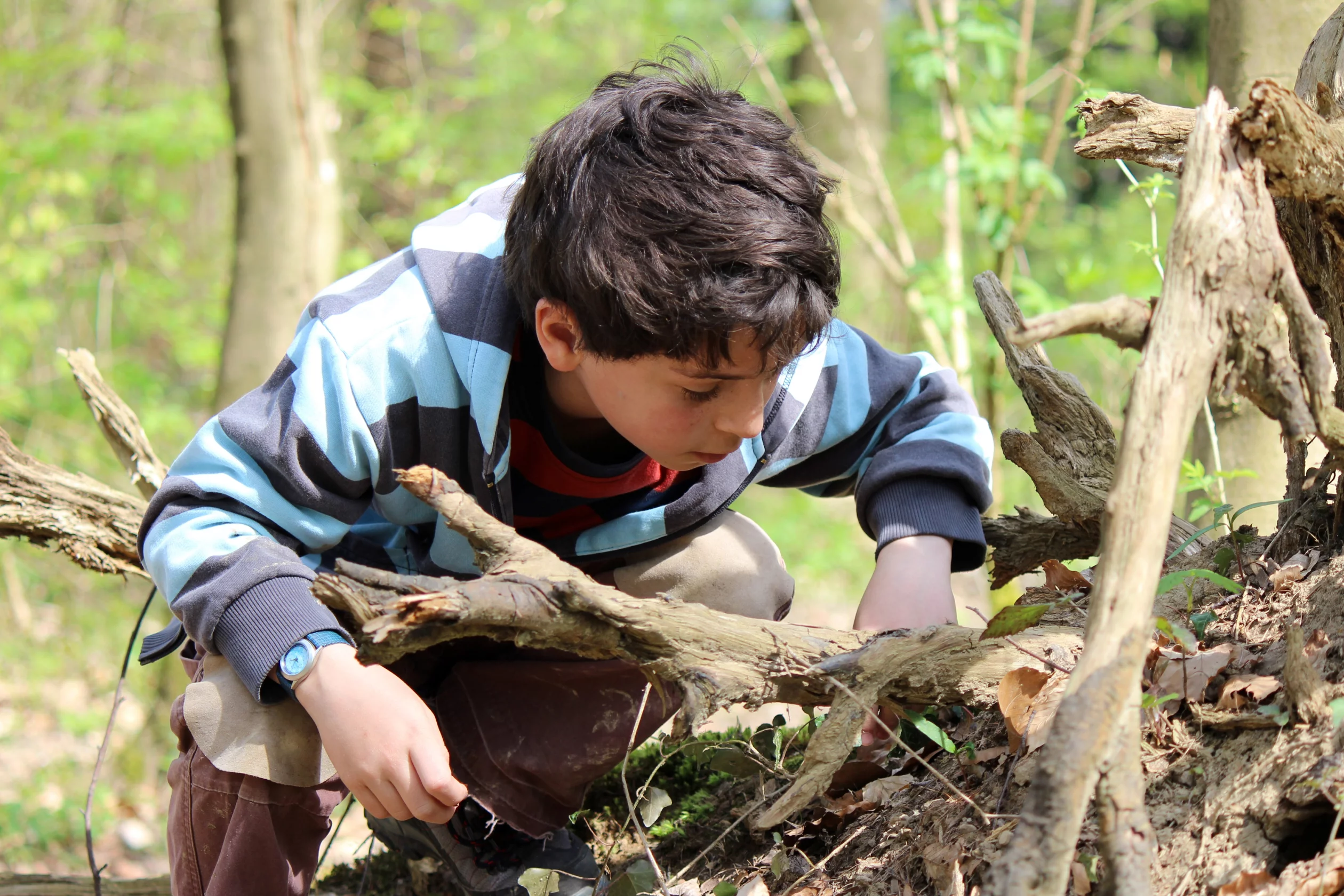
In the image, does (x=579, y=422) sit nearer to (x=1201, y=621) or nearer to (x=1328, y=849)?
(x=1201, y=621)

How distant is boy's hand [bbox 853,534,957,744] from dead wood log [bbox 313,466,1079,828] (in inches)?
13.3

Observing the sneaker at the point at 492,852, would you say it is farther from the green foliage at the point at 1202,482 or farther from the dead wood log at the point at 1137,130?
the dead wood log at the point at 1137,130

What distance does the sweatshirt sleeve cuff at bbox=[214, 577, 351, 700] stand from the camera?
1593mm

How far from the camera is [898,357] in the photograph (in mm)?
2219

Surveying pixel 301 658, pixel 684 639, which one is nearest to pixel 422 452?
pixel 301 658

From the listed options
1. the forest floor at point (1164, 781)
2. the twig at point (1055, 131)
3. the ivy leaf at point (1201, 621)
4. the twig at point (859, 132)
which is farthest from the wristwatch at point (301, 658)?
the twig at point (859, 132)

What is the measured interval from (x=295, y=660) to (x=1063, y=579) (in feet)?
4.23

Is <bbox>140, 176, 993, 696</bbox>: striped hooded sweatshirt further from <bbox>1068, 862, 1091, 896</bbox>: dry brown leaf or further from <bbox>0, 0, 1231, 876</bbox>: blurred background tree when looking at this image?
<bbox>1068, 862, 1091, 896</bbox>: dry brown leaf

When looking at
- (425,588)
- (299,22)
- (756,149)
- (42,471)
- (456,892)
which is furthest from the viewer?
(299,22)

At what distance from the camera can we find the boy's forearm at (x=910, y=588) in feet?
6.09

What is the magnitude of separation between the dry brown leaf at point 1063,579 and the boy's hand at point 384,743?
3.48ft

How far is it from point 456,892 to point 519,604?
118 centimetres

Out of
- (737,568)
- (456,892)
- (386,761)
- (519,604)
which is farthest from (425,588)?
(456,892)

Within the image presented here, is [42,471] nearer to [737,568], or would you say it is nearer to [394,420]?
[394,420]
